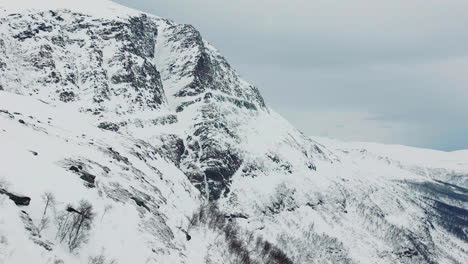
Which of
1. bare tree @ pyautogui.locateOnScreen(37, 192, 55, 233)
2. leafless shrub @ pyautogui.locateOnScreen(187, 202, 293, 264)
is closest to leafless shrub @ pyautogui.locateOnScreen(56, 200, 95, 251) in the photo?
bare tree @ pyautogui.locateOnScreen(37, 192, 55, 233)

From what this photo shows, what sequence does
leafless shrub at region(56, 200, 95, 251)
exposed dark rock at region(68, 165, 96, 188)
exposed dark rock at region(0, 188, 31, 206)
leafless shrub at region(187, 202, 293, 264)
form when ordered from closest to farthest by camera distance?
exposed dark rock at region(0, 188, 31, 206)
leafless shrub at region(56, 200, 95, 251)
exposed dark rock at region(68, 165, 96, 188)
leafless shrub at region(187, 202, 293, 264)

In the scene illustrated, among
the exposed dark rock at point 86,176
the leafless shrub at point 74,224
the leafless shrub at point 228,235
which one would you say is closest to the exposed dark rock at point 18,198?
the leafless shrub at point 74,224

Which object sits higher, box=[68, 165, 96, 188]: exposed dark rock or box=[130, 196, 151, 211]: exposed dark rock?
box=[68, 165, 96, 188]: exposed dark rock

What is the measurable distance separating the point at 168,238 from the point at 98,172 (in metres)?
10.2

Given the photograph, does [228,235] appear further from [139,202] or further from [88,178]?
[88,178]

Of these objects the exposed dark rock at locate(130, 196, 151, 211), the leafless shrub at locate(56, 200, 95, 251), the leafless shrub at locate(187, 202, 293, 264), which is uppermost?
the leafless shrub at locate(56, 200, 95, 251)

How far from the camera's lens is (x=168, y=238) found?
45438 millimetres

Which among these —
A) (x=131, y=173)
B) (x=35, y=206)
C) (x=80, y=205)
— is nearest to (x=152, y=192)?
(x=131, y=173)

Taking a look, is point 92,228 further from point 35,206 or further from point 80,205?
point 35,206

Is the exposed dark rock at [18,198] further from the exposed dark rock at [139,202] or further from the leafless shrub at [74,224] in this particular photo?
the exposed dark rock at [139,202]

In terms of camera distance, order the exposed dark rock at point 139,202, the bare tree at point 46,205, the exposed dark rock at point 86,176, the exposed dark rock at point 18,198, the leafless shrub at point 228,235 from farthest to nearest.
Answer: the leafless shrub at point 228,235 < the exposed dark rock at point 139,202 < the exposed dark rock at point 86,176 < the bare tree at point 46,205 < the exposed dark rock at point 18,198

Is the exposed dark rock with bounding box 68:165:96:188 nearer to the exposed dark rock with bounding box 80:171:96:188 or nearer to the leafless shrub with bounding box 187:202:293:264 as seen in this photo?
the exposed dark rock with bounding box 80:171:96:188

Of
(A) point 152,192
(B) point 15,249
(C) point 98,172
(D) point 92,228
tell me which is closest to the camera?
(B) point 15,249

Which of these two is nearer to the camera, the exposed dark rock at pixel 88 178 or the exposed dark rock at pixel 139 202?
the exposed dark rock at pixel 88 178
